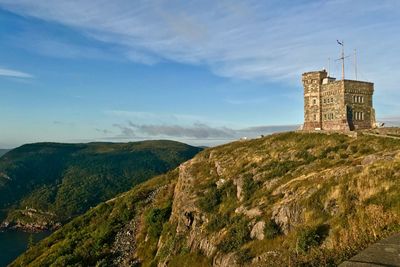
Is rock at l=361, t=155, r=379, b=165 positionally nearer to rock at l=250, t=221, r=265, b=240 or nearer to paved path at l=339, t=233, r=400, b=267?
rock at l=250, t=221, r=265, b=240

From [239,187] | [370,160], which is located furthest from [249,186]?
[370,160]

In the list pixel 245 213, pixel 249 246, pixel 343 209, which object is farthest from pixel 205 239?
pixel 343 209

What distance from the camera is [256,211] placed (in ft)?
140

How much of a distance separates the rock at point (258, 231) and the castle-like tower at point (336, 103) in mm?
41554

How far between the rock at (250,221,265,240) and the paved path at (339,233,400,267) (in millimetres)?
28523

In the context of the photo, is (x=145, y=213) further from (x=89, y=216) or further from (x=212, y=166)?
(x=89, y=216)

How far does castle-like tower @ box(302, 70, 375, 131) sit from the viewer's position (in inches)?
2911

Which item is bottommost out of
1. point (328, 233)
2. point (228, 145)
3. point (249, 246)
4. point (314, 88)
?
point (249, 246)

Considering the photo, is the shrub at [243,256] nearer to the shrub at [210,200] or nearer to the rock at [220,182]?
the shrub at [210,200]

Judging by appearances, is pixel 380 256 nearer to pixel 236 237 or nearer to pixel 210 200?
pixel 236 237

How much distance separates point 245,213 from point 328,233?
1636cm

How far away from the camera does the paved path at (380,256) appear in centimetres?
844

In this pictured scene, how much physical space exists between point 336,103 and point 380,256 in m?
69.8

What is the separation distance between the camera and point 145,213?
71.1 m
